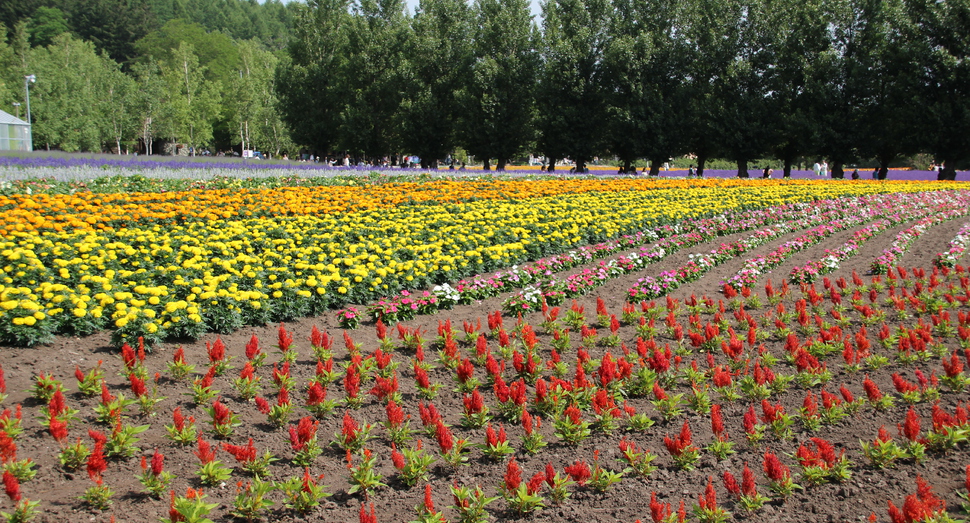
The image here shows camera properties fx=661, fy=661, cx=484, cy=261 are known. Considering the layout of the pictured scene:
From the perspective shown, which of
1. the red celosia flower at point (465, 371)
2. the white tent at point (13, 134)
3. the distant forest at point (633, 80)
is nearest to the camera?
the red celosia flower at point (465, 371)

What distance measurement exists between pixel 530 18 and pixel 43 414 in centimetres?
3696

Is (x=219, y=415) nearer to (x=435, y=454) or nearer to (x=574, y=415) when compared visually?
(x=435, y=454)

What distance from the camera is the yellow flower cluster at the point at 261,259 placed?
574 cm

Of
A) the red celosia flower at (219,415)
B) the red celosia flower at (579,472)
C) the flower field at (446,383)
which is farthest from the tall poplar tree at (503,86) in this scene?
the red celosia flower at (579,472)

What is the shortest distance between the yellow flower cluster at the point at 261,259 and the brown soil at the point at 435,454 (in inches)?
13.0

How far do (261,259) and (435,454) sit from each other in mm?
4488

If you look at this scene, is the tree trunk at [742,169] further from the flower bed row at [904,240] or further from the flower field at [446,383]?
the flower field at [446,383]

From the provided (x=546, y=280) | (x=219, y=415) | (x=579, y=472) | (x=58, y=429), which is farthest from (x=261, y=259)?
(x=579, y=472)

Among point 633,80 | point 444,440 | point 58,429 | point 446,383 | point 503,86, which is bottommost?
point 446,383

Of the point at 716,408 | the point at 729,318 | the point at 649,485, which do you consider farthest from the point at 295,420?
the point at 729,318

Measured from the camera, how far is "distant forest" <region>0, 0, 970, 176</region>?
33.7 metres

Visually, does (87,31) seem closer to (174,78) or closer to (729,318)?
(174,78)

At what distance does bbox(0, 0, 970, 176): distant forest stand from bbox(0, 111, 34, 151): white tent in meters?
7.41

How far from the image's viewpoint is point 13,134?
3712 cm
